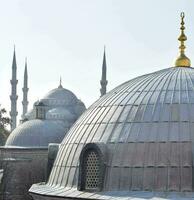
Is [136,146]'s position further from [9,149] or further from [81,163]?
[9,149]

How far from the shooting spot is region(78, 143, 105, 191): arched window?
1382 cm

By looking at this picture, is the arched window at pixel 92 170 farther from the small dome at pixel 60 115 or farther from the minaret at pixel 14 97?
the minaret at pixel 14 97

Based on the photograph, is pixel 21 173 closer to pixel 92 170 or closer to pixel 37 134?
pixel 37 134

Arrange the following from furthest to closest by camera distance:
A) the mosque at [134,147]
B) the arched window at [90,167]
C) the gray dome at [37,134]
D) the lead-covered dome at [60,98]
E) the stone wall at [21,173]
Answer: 1. the lead-covered dome at [60,98]
2. the gray dome at [37,134]
3. the stone wall at [21,173]
4. the arched window at [90,167]
5. the mosque at [134,147]

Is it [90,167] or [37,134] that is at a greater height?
[37,134]

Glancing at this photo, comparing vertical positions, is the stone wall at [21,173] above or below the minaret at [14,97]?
below

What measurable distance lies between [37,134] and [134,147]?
78.1ft

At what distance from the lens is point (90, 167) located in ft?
46.0

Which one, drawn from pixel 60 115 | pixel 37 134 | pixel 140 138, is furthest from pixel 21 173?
pixel 140 138

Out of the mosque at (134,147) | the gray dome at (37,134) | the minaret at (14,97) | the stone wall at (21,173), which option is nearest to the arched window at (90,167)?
the mosque at (134,147)

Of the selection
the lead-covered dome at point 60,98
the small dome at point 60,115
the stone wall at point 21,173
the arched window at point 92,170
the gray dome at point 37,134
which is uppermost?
the lead-covered dome at point 60,98

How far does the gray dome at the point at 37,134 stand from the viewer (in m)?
36.5

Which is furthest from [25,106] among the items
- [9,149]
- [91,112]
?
[91,112]

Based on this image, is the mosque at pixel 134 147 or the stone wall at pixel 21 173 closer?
the mosque at pixel 134 147
